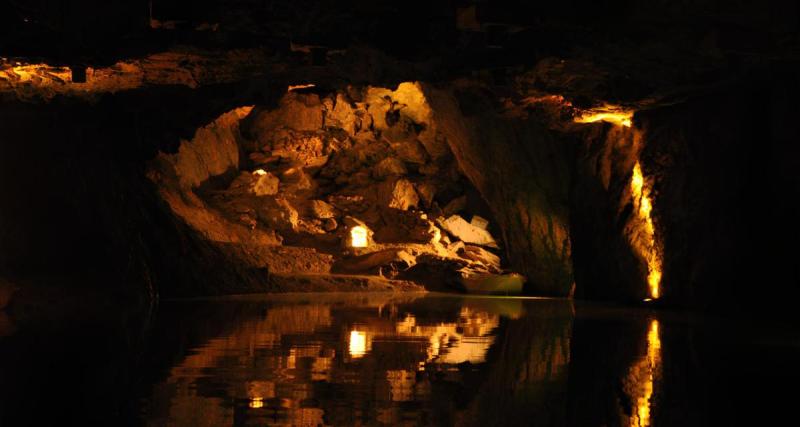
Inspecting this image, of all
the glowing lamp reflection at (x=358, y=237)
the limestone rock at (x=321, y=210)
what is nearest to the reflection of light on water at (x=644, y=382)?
the glowing lamp reflection at (x=358, y=237)

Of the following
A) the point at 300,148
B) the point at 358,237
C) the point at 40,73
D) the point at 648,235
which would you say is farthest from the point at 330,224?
the point at 40,73

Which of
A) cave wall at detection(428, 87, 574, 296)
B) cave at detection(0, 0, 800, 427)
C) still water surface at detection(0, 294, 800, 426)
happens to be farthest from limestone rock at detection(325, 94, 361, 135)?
still water surface at detection(0, 294, 800, 426)

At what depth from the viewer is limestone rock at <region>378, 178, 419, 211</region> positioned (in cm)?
2969

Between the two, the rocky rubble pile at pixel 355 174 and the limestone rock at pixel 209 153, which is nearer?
the limestone rock at pixel 209 153

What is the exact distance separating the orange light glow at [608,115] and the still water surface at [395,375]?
551cm

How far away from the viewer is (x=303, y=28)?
10.1m

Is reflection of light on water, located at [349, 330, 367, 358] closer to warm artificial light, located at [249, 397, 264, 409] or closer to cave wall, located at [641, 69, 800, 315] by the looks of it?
warm artificial light, located at [249, 397, 264, 409]

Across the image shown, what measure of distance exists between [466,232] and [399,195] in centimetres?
288

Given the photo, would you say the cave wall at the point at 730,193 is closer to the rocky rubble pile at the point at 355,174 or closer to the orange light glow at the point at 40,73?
the orange light glow at the point at 40,73

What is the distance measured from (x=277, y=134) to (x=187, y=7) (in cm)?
2114

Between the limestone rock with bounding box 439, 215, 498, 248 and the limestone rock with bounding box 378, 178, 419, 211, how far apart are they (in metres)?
1.54

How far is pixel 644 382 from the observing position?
5746 mm

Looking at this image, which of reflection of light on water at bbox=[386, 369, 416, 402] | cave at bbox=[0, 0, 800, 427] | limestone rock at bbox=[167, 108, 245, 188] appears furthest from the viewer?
limestone rock at bbox=[167, 108, 245, 188]

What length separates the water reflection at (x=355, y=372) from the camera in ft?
14.7
